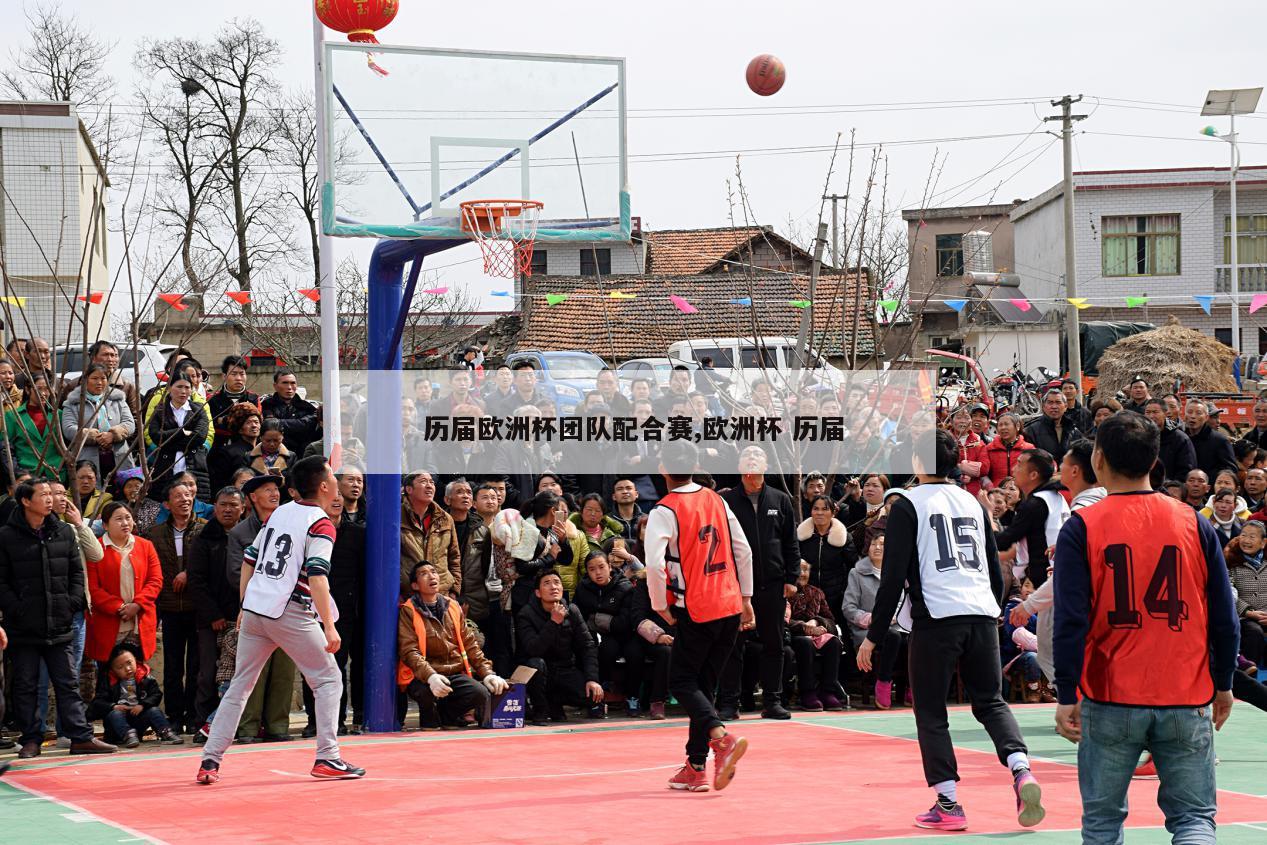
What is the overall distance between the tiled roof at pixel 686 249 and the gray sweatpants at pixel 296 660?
3955 cm

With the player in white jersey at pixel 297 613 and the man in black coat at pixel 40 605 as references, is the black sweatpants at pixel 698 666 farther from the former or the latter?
the man in black coat at pixel 40 605

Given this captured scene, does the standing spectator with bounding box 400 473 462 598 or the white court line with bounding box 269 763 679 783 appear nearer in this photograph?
the white court line with bounding box 269 763 679 783

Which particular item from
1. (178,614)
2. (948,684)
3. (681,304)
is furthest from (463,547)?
(681,304)

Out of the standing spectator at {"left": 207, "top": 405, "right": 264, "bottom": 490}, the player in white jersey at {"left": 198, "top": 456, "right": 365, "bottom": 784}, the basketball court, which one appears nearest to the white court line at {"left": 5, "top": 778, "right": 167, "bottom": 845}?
the basketball court

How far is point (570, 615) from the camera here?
12531 millimetres

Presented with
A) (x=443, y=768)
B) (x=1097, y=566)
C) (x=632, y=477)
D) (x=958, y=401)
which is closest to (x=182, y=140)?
(x=958, y=401)

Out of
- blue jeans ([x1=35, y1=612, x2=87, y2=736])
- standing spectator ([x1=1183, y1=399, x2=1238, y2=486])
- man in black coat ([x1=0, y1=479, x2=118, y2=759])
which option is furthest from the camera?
standing spectator ([x1=1183, y1=399, x2=1238, y2=486])

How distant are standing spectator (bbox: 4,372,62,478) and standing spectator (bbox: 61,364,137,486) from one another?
160mm

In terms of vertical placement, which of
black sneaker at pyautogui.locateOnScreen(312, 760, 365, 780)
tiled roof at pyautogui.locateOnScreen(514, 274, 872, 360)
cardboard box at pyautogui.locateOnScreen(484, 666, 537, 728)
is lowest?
cardboard box at pyautogui.locateOnScreen(484, 666, 537, 728)

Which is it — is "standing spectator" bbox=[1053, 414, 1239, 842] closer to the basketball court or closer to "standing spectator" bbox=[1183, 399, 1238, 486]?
the basketball court

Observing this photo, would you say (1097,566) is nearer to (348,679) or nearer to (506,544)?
(506,544)

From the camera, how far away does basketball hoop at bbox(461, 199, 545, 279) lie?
37.1 ft

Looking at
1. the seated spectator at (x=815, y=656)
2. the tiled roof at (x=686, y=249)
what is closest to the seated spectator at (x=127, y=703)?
the seated spectator at (x=815, y=656)

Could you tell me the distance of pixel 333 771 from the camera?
29.5 ft
